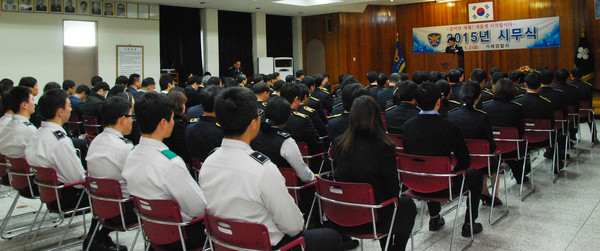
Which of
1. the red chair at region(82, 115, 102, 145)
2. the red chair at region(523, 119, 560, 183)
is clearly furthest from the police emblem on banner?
the red chair at region(82, 115, 102, 145)

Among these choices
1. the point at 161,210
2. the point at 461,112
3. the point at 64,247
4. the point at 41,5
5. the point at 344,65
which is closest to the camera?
the point at 161,210

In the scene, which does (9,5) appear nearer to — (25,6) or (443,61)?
(25,6)

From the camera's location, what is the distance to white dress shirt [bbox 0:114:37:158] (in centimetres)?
424

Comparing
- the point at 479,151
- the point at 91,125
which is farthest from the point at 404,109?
the point at 91,125

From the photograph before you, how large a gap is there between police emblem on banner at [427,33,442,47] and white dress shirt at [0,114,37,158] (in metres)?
13.6

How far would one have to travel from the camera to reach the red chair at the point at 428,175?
340 cm

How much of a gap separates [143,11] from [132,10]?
327 mm

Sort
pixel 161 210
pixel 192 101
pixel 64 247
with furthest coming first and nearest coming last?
pixel 192 101 < pixel 64 247 < pixel 161 210

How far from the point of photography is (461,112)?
4363 mm

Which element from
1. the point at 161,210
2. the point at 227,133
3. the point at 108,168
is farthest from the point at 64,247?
the point at 227,133

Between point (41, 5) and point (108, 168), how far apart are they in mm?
10083

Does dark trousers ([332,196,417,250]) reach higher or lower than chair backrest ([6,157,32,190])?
lower

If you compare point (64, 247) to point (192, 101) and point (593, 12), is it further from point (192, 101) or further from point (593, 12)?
point (593, 12)

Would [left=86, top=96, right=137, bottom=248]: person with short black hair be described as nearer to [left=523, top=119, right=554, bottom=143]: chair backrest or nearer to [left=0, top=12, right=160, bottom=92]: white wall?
[left=523, top=119, right=554, bottom=143]: chair backrest
